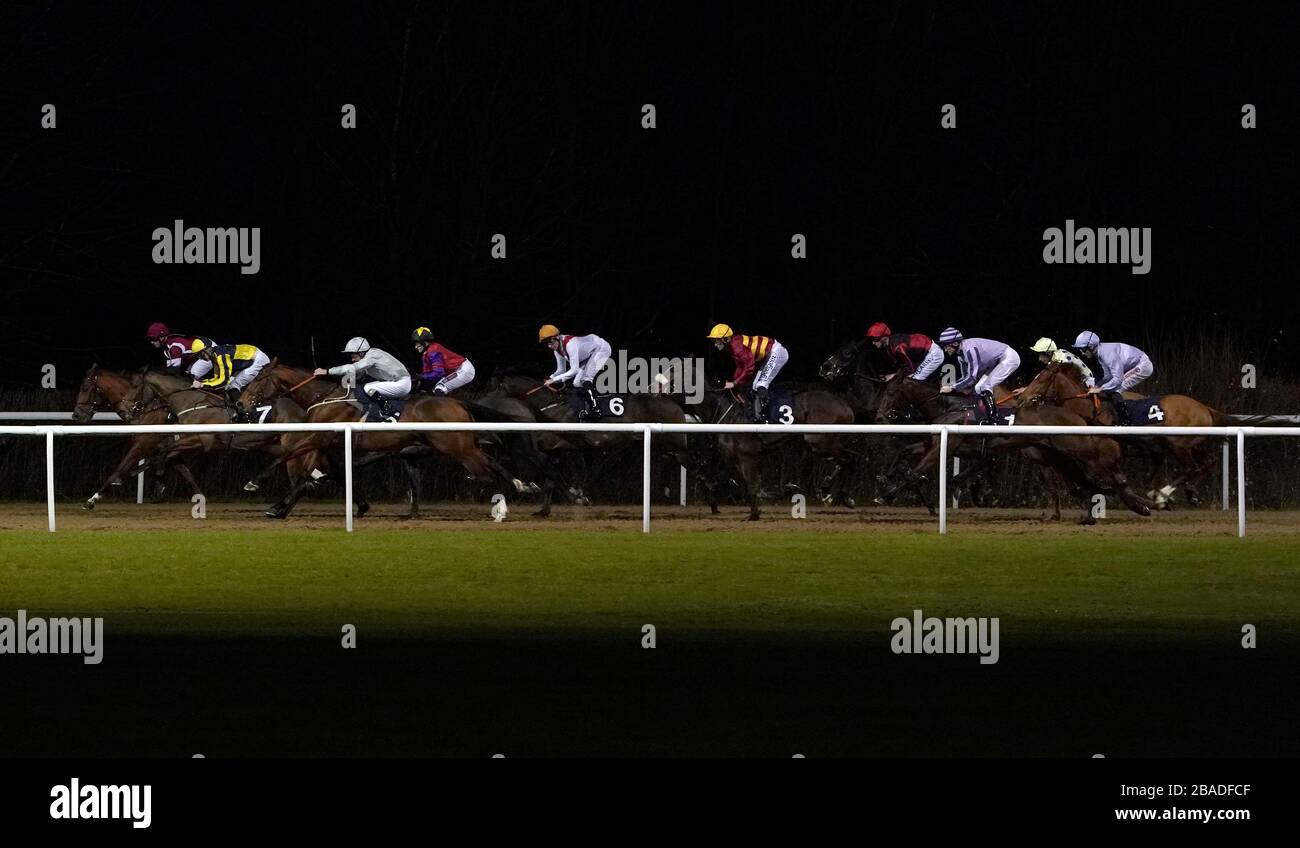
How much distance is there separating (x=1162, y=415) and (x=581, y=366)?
196 inches

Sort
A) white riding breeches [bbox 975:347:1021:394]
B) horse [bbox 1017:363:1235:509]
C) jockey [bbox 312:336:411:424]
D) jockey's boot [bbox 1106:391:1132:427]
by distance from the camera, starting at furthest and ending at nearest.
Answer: white riding breeches [bbox 975:347:1021:394] < jockey's boot [bbox 1106:391:1132:427] < horse [bbox 1017:363:1235:509] < jockey [bbox 312:336:411:424]

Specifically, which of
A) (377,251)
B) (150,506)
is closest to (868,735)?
(150,506)

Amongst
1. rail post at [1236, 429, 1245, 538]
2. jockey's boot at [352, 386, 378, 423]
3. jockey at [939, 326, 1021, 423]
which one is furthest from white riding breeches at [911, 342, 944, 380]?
jockey's boot at [352, 386, 378, 423]

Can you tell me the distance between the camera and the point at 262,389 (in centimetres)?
1911

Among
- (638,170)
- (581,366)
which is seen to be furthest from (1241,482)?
(638,170)

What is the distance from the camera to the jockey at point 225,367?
64.7 ft

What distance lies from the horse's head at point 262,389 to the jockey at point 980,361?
5625 mm

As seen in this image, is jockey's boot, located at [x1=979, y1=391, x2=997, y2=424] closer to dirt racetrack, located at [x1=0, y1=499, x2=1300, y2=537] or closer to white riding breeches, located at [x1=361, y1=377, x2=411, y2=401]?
dirt racetrack, located at [x1=0, y1=499, x2=1300, y2=537]

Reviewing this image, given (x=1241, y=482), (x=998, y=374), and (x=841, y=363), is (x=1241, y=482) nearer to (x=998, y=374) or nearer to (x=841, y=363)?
(x=998, y=374)

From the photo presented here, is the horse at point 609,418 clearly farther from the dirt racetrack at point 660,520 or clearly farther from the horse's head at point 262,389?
the horse's head at point 262,389

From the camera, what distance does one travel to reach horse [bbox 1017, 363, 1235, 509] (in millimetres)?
18672

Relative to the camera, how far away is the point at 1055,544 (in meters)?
15.7

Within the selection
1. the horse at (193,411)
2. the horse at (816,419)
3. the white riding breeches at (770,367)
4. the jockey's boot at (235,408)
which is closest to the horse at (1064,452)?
the horse at (816,419)

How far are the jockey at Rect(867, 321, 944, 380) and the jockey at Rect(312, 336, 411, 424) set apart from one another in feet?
14.3
